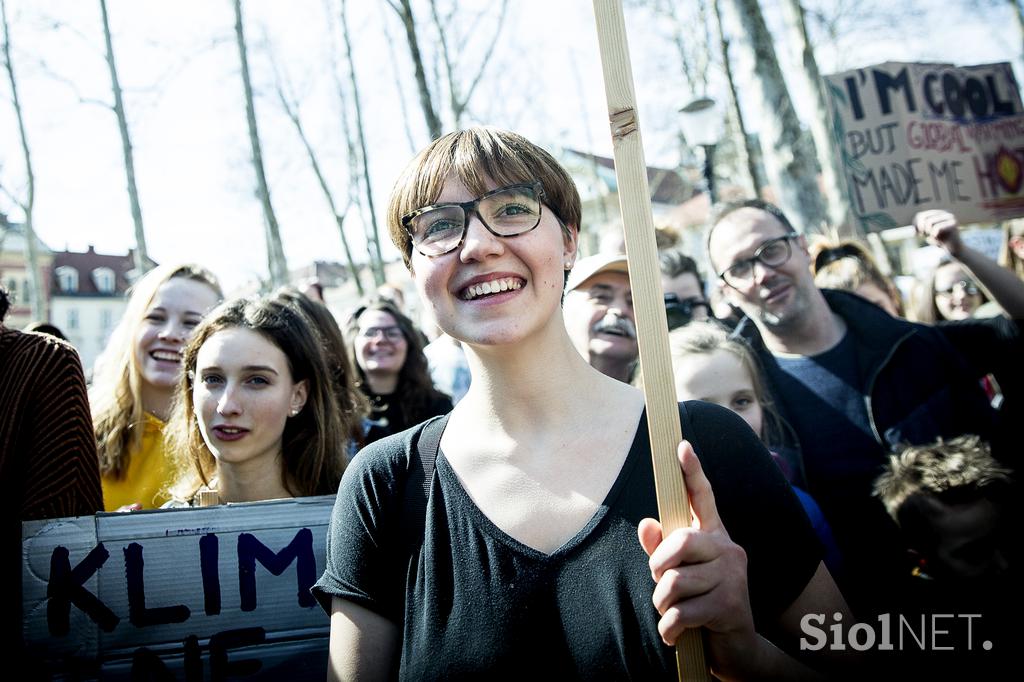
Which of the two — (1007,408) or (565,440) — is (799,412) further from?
(565,440)

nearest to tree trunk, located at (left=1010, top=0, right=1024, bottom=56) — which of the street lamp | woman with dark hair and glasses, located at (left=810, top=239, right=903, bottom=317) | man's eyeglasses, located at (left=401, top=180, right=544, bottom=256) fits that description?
the street lamp

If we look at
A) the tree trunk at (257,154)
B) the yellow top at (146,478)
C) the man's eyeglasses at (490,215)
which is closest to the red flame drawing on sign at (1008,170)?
the man's eyeglasses at (490,215)

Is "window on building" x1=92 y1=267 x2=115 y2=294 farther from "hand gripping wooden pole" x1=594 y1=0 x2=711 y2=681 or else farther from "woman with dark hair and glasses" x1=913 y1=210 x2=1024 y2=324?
"hand gripping wooden pole" x1=594 y1=0 x2=711 y2=681

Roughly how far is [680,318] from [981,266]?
1232mm

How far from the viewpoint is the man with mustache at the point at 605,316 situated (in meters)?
3.32

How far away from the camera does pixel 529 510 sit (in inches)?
58.8

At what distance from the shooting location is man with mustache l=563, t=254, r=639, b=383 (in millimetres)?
3318

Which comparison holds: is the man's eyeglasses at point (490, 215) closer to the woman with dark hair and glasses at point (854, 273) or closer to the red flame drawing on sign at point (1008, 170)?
the woman with dark hair and glasses at point (854, 273)

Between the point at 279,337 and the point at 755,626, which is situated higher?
the point at 279,337

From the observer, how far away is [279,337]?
9.22 feet

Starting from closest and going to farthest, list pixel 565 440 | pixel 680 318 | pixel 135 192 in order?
pixel 565 440, pixel 680 318, pixel 135 192

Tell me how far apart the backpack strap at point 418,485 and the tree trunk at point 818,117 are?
10075 mm

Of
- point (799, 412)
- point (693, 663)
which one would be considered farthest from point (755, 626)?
point (799, 412)

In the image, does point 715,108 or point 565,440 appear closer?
point 565,440
